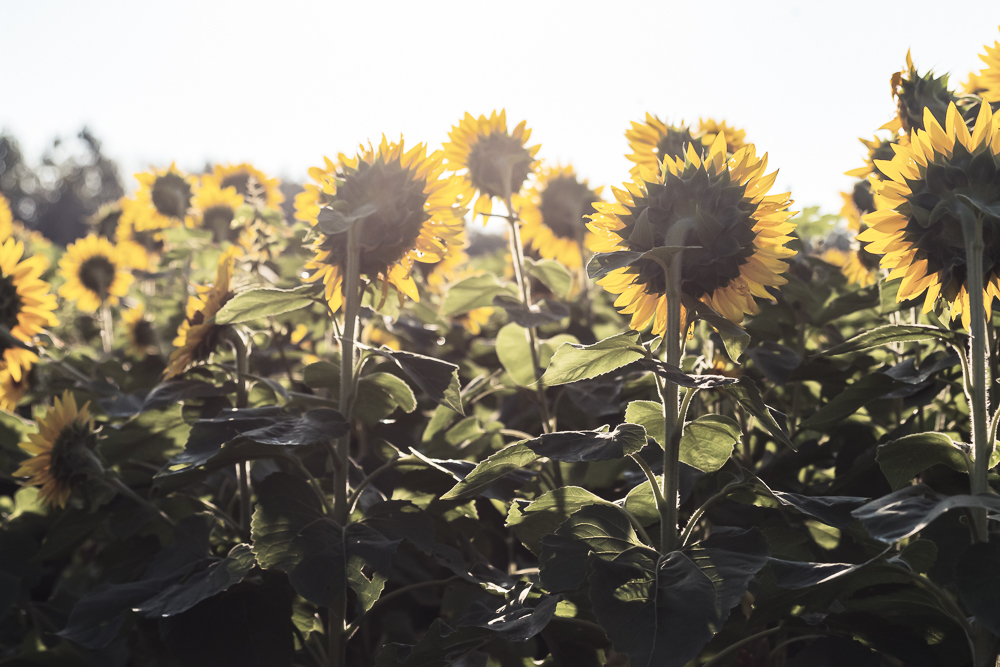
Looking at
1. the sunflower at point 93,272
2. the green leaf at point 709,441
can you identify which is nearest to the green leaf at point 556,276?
the green leaf at point 709,441

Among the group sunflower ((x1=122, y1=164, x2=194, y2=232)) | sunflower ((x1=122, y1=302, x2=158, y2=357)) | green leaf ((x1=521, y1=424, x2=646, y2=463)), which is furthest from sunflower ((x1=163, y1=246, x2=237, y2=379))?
sunflower ((x1=122, y1=164, x2=194, y2=232))

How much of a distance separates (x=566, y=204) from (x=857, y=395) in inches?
73.6

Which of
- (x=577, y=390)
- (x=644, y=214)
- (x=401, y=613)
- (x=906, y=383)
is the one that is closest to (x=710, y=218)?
(x=644, y=214)

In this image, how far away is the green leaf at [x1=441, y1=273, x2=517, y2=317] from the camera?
7.21 ft

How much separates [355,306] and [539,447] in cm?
65

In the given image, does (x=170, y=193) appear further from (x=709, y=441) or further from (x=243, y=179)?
(x=709, y=441)

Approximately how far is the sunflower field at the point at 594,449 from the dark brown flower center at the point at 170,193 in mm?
1784

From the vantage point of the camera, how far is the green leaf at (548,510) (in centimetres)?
126

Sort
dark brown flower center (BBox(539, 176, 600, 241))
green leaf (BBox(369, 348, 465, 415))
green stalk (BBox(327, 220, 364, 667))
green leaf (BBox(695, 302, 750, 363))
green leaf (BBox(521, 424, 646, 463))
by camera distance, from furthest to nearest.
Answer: dark brown flower center (BBox(539, 176, 600, 241)) < green stalk (BBox(327, 220, 364, 667)) < green leaf (BBox(369, 348, 465, 415)) < green leaf (BBox(695, 302, 750, 363)) < green leaf (BBox(521, 424, 646, 463))

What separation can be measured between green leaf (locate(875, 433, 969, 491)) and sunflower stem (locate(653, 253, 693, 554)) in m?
0.31

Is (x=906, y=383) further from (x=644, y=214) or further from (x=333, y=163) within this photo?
(x=333, y=163)

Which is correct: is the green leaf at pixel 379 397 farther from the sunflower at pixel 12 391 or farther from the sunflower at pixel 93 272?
the sunflower at pixel 93 272

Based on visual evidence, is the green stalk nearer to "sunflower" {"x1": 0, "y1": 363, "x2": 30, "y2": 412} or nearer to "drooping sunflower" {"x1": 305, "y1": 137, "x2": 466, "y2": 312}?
"drooping sunflower" {"x1": 305, "y1": 137, "x2": 466, "y2": 312}

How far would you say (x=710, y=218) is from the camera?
3.76 ft
